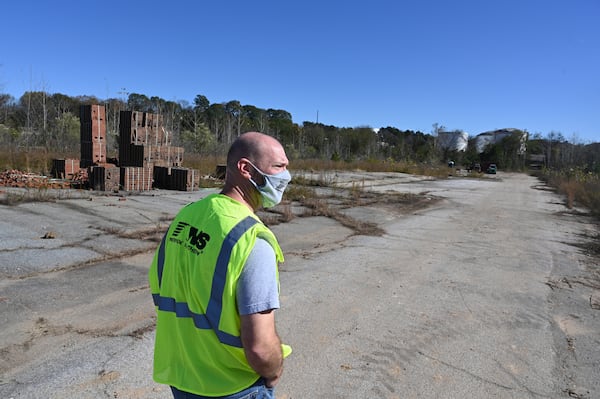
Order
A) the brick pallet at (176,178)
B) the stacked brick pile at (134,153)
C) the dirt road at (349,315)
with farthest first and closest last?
the brick pallet at (176,178) → the stacked brick pile at (134,153) → the dirt road at (349,315)

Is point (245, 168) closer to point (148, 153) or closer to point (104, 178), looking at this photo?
point (104, 178)

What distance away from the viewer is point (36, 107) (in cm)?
2842

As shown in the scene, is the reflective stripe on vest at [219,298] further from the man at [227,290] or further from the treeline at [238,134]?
the treeline at [238,134]

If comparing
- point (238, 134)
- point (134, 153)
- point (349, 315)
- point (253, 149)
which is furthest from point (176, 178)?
point (238, 134)

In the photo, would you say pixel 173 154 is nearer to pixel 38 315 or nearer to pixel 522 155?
pixel 38 315

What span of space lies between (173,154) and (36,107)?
17.6 metres

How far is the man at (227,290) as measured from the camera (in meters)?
1.47

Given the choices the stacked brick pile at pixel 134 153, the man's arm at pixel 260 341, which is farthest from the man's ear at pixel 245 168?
the stacked brick pile at pixel 134 153

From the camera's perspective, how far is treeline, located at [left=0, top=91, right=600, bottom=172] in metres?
26.7

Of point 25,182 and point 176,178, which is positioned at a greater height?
point 176,178

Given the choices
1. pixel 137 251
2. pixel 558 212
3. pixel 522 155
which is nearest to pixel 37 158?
pixel 137 251

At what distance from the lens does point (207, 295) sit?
59.3 inches

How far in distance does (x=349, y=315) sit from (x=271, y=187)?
11.2 ft

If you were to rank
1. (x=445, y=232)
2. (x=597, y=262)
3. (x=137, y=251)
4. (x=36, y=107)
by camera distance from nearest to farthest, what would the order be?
(x=137, y=251)
(x=597, y=262)
(x=445, y=232)
(x=36, y=107)
